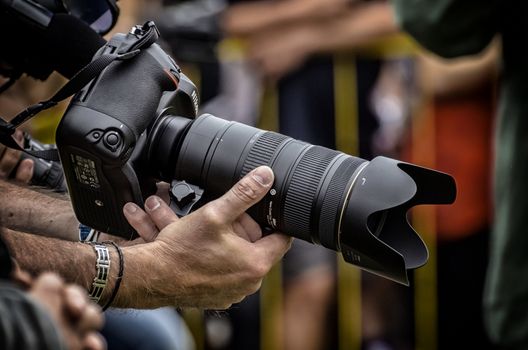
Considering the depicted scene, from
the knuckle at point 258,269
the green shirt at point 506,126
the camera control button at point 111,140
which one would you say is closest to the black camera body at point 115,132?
the camera control button at point 111,140

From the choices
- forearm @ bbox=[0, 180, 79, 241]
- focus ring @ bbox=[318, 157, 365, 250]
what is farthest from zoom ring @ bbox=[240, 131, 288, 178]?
forearm @ bbox=[0, 180, 79, 241]

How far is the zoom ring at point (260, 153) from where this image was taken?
91.2 inches

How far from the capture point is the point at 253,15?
4.20 meters

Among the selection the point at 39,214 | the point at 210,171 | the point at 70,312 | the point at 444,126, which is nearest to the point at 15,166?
the point at 39,214

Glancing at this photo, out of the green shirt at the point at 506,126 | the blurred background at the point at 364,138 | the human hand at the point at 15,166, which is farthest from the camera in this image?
the blurred background at the point at 364,138

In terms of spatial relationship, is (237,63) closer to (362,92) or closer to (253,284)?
(362,92)

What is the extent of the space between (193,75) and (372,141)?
0.67 metres

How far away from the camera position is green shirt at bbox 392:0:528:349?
2916mm

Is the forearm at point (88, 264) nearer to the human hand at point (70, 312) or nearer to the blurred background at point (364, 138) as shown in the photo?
the human hand at point (70, 312)

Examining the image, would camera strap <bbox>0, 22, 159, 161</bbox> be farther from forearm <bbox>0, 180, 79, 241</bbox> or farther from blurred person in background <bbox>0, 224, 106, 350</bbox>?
blurred person in background <bbox>0, 224, 106, 350</bbox>

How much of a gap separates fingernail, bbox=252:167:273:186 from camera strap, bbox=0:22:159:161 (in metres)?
0.34

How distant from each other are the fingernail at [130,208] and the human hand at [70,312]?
32.1 inches

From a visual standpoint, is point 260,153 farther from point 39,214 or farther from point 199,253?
point 39,214

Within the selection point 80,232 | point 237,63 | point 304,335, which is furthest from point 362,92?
point 80,232
